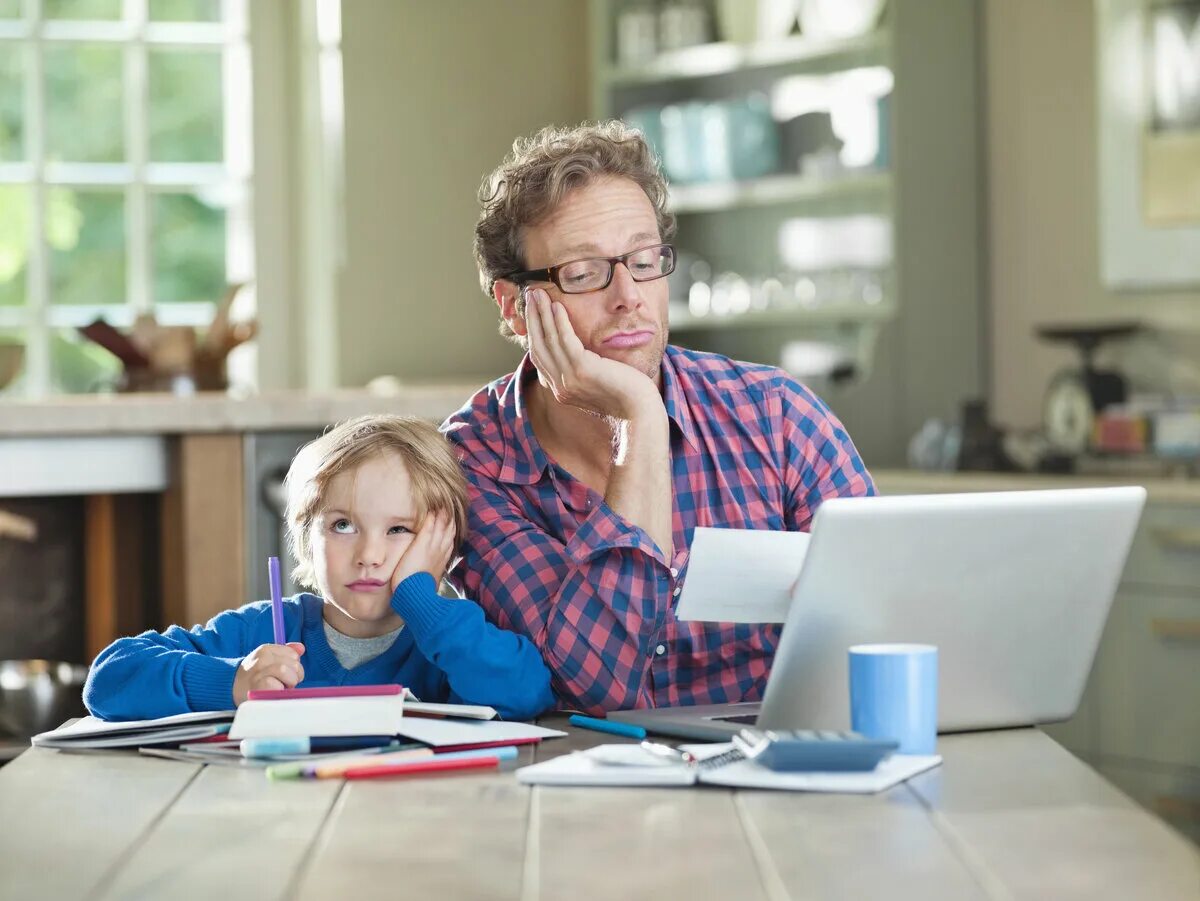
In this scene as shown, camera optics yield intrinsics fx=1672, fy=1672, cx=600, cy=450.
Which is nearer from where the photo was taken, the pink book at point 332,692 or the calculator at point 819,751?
the calculator at point 819,751

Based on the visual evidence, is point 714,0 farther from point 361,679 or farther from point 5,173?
point 361,679

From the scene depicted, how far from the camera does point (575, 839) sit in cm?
112

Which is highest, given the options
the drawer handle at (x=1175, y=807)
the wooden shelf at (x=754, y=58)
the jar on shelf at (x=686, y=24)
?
the jar on shelf at (x=686, y=24)

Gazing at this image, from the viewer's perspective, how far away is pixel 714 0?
474 cm

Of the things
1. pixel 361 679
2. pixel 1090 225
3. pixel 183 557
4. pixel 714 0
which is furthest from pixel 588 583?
pixel 714 0

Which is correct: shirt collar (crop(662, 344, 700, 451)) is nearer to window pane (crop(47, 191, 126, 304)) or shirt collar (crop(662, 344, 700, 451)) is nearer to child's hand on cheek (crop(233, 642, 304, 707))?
child's hand on cheek (crop(233, 642, 304, 707))

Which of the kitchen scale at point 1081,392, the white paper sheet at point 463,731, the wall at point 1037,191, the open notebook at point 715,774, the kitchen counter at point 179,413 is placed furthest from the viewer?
the wall at point 1037,191

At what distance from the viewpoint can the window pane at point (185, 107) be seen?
5.31 m

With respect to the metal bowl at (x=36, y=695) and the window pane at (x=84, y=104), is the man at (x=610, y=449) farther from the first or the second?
the window pane at (x=84, y=104)

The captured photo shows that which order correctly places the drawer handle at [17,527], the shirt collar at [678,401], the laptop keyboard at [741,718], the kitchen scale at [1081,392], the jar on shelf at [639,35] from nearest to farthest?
the laptop keyboard at [741,718], the shirt collar at [678,401], the drawer handle at [17,527], the kitchen scale at [1081,392], the jar on shelf at [639,35]

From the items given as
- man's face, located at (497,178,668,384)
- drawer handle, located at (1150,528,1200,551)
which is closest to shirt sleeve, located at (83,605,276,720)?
man's face, located at (497,178,668,384)

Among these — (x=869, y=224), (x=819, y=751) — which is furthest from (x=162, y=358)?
(x=819, y=751)

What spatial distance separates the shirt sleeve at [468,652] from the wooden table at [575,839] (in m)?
0.27

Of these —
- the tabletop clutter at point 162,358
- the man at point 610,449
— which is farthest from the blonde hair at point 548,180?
the tabletop clutter at point 162,358
